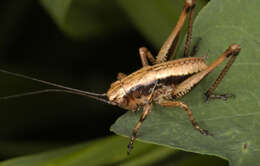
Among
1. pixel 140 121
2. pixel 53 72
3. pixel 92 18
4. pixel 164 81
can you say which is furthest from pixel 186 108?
pixel 53 72

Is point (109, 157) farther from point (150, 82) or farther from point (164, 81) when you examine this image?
point (164, 81)

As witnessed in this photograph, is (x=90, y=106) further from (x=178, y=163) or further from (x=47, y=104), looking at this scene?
(x=178, y=163)

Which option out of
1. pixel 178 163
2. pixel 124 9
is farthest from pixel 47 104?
pixel 178 163

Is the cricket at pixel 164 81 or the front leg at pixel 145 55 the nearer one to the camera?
the cricket at pixel 164 81

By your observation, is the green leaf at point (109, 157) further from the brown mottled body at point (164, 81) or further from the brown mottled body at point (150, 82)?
the brown mottled body at point (150, 82)

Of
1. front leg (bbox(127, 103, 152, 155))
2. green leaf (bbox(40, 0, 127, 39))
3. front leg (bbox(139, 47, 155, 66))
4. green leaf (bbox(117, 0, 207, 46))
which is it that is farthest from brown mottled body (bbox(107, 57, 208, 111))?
green leaf (bbox(40, 0, 127, 39))

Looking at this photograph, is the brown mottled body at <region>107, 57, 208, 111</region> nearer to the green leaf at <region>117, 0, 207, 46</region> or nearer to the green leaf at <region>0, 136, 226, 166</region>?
the green leaf at <region>0, 136, 226, 166</region>

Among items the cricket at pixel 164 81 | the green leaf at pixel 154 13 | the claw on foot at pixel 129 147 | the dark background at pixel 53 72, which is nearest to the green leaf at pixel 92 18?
the dark background at pixel 53 72
